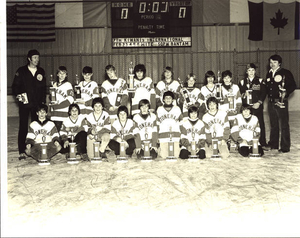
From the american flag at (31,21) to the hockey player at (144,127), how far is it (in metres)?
7.80

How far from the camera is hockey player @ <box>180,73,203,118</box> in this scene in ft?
25.8

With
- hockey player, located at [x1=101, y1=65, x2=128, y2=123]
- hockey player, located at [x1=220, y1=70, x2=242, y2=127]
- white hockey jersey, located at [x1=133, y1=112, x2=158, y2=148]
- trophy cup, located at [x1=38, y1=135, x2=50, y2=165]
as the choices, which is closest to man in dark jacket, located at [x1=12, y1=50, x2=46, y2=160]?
trophy cup, located at [x1=38, y1=135, x2=50, y2=165]

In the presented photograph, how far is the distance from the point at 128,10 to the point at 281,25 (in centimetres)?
500

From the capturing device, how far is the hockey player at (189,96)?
25.8 ft

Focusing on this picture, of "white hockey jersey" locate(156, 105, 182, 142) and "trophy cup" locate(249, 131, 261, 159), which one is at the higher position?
"white hockey jersey" locate(156, 105, 182, 142)

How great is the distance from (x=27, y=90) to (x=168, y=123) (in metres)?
2.39

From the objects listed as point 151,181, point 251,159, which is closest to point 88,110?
point 151,181

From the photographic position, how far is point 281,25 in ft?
46.6

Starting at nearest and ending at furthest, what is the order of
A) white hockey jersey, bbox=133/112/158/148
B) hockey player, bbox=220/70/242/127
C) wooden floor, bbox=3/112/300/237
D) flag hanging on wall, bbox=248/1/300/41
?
wooden floor, bbox=3/112/300/237 → white hockey jersey, bbox=133/112/158/148 → hockey player, bbox=220/70/242/127 → flag hanging on wall, bbox=248/1/300/41

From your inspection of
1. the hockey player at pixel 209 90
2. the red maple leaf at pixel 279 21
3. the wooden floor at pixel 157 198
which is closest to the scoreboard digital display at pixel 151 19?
the red maple leaf at pixel 279 21

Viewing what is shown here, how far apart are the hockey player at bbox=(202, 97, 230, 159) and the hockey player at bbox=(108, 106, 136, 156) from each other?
49.6 inches

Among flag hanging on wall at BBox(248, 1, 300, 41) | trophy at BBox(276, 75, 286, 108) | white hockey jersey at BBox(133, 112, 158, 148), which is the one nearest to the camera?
white hockey jersey at BBox(133, 112, 158, 148)

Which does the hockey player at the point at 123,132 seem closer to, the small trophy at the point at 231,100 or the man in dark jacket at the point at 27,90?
the man in dark jacket at the point at 27,90

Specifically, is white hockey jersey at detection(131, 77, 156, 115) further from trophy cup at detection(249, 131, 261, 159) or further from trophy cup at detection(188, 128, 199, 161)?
trophy cup at detection(249, 131, 261, 159)
